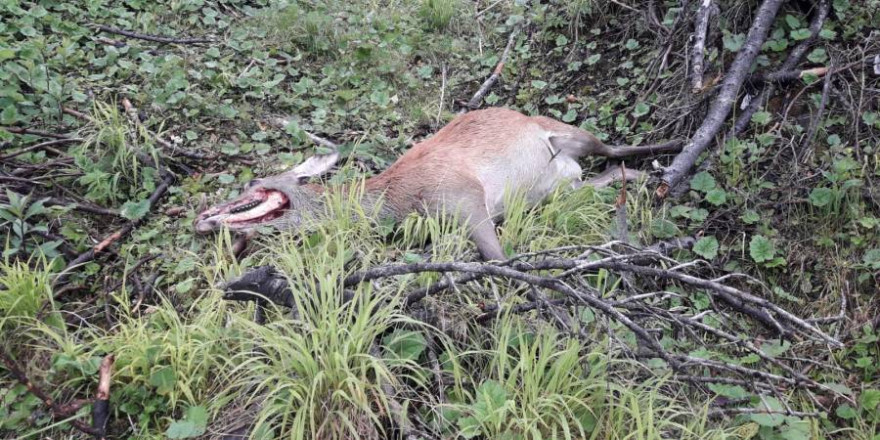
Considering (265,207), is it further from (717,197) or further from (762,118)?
(762,118)

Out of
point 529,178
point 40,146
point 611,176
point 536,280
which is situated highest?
point 536,280

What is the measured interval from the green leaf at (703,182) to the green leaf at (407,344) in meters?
2.21

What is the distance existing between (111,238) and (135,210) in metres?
0.28

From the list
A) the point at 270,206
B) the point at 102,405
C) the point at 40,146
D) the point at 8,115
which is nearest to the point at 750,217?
the point at 270,206

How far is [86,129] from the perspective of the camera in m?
5.18

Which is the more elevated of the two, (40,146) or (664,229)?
(40,146)

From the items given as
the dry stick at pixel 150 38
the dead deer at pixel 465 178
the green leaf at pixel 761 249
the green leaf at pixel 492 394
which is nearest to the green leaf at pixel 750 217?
the green leaf at pixel 761 249

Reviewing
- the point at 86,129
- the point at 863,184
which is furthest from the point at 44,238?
the point at 863,184

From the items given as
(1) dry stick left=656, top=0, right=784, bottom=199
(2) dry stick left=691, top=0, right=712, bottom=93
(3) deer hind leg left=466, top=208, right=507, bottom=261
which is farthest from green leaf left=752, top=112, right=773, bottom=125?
(3) deer hind leg left=466, top=208, right=507, bottom=261

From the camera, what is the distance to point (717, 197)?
4.28 metres

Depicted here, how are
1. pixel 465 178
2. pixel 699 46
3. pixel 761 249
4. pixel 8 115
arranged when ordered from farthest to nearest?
1. pixel 8 115
2. pixel 699 46
3. pixel 465 178
4. pixel 761 249

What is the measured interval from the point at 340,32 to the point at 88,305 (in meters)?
3.73

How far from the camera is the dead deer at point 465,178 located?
4.35 meters

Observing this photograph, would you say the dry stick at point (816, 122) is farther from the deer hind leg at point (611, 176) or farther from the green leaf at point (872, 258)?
the deer hind leg at point (611, 176)
